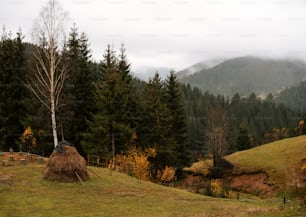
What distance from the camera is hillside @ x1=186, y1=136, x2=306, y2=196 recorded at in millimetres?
53791

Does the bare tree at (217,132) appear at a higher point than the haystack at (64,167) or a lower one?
higher

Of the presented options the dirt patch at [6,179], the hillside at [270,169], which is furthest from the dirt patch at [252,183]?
the dirt patch at [6,179]

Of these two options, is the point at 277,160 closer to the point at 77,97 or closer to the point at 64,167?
the point at 77,97

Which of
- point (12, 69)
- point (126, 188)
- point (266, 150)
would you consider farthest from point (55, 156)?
point (266, 150)

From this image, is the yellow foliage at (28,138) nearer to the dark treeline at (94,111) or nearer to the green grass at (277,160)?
the dark treeline at (94,111)

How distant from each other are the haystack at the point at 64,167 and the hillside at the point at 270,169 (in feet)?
107

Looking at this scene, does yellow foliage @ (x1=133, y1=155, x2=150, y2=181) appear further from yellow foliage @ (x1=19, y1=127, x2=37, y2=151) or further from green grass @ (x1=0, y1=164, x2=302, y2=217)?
yellow foliage @ (x1=19, y1=127, x2=37, y2=151)

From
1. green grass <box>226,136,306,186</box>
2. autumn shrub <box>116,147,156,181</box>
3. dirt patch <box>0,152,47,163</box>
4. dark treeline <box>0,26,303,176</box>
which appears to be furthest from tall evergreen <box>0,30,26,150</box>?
green grass <box>226,136,306,186</box>

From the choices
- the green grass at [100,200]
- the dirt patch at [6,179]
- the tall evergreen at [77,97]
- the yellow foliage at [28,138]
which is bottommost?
the green grass at [100,200]

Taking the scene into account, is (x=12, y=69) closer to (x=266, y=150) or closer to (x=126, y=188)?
(x=126, y=188)

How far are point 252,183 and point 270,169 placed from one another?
3.89 meters

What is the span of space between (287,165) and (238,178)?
27.2 ft

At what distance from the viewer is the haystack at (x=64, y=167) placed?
30.5 meters

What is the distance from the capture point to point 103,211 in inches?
872
